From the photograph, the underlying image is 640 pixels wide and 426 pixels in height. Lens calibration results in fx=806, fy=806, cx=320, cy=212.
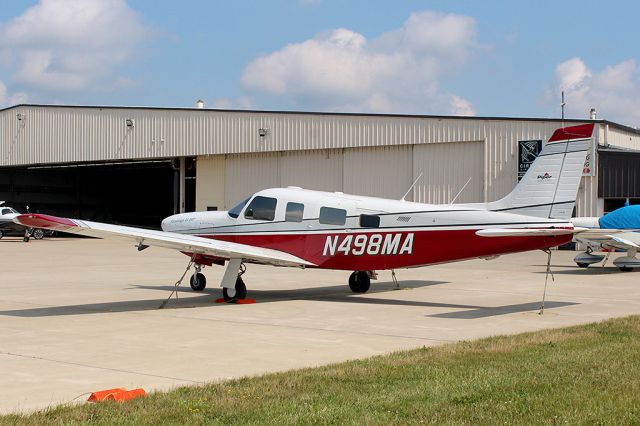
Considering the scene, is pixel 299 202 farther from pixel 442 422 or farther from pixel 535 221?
pixel 442 422

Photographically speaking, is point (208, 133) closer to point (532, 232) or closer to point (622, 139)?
point (622, 139)

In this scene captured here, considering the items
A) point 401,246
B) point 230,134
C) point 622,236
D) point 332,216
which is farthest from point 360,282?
point 230,134

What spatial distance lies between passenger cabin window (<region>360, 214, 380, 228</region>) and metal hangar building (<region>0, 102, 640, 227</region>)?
1697cm

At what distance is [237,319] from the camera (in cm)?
1280

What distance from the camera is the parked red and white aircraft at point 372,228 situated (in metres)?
13.8

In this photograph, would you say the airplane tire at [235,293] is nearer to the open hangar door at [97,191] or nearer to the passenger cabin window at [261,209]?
the passenger cabin window at [261,209]

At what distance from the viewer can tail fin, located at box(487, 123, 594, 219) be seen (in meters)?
13.9

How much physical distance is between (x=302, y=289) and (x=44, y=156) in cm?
3862

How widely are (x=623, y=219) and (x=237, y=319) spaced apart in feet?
50.5

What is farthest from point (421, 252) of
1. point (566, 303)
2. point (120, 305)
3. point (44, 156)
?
point (44, 156)

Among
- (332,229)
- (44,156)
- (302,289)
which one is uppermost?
(44,156)

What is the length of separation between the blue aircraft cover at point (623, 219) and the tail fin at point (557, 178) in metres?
10.7

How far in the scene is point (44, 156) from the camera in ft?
171

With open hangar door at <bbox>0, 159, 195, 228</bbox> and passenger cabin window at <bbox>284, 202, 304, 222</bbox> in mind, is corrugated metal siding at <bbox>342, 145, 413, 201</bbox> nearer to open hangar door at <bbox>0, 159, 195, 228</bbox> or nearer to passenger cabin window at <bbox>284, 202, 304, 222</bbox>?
→ open hangar door at <bbox>0, 159, 195, 228</bbox>
